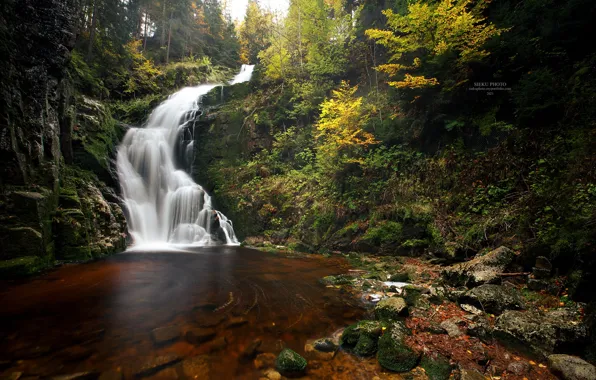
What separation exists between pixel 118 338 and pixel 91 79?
15.6 meters

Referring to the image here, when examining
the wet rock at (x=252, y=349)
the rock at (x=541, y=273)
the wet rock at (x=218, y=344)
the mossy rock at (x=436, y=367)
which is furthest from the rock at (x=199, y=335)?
the rock at (x=541, y=273)

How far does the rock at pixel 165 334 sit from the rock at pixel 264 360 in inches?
53.4

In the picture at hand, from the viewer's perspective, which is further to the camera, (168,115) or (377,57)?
(168,115)

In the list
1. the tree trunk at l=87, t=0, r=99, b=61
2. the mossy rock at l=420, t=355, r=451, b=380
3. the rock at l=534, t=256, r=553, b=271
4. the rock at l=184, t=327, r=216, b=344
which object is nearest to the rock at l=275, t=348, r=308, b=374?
the rock at l=184, t=327, r=216, b=344

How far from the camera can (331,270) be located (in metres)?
7.83

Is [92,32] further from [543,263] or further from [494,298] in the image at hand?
[543,263]

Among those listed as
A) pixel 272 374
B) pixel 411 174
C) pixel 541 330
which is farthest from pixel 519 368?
pixel 411 174

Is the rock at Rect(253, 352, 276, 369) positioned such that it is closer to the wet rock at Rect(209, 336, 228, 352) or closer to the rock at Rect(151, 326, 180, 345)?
the wet rock at Rect(209, 336, 228, 352)

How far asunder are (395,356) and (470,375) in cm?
76

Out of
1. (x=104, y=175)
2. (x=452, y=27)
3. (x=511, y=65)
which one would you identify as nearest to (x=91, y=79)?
(x=104, y=175)

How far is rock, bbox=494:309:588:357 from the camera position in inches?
113

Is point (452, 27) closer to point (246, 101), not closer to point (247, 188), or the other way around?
point (247, 188)

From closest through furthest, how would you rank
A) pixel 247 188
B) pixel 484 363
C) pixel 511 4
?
pixel 484 363 → pixel 511 4 → pixel 247 188

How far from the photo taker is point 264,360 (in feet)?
Answer: 10.7
